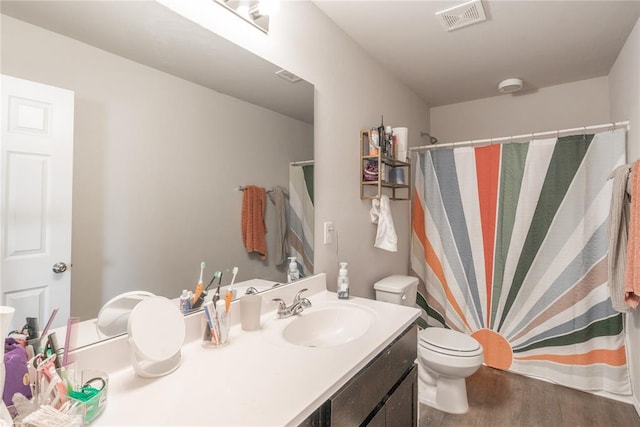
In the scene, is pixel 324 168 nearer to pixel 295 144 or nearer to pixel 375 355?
pixel 295 144

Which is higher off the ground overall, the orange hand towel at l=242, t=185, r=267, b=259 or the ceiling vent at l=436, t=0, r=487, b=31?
the ceiling vent at l=436, t=0, r=487, b=31

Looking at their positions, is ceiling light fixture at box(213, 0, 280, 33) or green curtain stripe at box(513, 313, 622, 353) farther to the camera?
green curtain stripe at box(513, 313, 622, 353)

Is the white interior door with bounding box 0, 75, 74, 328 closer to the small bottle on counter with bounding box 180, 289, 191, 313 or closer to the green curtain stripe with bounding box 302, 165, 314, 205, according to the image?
the small bottle on counter with bounding box 180, 289, 191, 313

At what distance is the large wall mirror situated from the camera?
0.83 meters

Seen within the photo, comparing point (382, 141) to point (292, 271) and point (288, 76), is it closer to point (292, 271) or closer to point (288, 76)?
point (288, 76)

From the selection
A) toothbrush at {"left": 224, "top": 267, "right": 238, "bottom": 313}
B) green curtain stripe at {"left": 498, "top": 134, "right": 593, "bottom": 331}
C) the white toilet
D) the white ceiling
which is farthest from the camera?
green curtain stripe at {"left": 498, "top": 134, "right": 593, "bottom": 331}

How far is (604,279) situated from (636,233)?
0.58 m

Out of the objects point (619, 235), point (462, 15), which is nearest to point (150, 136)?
point (462, 15)

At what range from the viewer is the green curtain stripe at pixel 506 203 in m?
2.30

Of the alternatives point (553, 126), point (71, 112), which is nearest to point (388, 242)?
point (71, 112)

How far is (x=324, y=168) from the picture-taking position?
1.73 meters

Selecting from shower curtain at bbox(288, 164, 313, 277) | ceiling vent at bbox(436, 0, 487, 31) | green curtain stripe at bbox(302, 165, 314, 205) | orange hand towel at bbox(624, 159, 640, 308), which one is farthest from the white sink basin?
ceiling vent at bbox(436, 0, 487, 31)

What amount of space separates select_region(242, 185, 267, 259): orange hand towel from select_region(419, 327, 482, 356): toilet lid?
1.19 meters

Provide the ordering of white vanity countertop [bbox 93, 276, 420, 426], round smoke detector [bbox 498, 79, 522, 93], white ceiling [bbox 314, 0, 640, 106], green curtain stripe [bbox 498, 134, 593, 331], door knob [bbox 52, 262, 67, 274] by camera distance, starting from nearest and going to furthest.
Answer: white vanity countertop [bbox 93, 276, 420, 426] < door knob [bbox 52, 262, 67, 274] < white ceiling [bbox 314, 0, 640, 106] < green curtain stripe [bbox 498, 134, 593, 331] < round smoke detector [bbox 498, 79, 522, 93]
